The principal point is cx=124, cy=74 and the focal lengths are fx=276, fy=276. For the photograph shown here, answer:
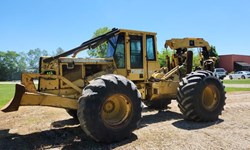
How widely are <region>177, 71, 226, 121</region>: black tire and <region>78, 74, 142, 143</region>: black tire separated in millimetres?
2127

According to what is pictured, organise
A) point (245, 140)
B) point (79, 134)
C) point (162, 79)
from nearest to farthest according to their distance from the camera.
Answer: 1. point (245, 140)
2. point (79, 134)
3. point (162, 79)

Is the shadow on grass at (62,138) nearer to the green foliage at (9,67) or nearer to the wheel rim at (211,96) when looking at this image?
the wheel rim at (211,96)

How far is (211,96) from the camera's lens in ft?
30.8

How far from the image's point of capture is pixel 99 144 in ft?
20.9

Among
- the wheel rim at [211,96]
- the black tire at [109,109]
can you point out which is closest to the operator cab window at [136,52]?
the black tire at [109,109]

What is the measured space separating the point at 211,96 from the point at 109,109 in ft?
13.4

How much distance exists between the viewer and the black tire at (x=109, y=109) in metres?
6.20

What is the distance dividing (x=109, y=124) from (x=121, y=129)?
1.04ft

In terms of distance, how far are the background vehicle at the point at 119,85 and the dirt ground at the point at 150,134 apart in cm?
43

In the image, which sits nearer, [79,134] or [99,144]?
[99,144]

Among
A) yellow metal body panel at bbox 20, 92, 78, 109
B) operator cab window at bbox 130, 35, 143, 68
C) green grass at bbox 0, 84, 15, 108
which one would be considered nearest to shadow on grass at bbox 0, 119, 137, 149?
yellow metal body panel at bbox 20, 92, 78, 109

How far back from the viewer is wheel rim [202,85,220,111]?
9.20m

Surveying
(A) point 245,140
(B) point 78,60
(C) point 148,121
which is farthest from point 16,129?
(A) point 245,140

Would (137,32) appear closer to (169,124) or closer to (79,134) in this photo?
(169,124)
